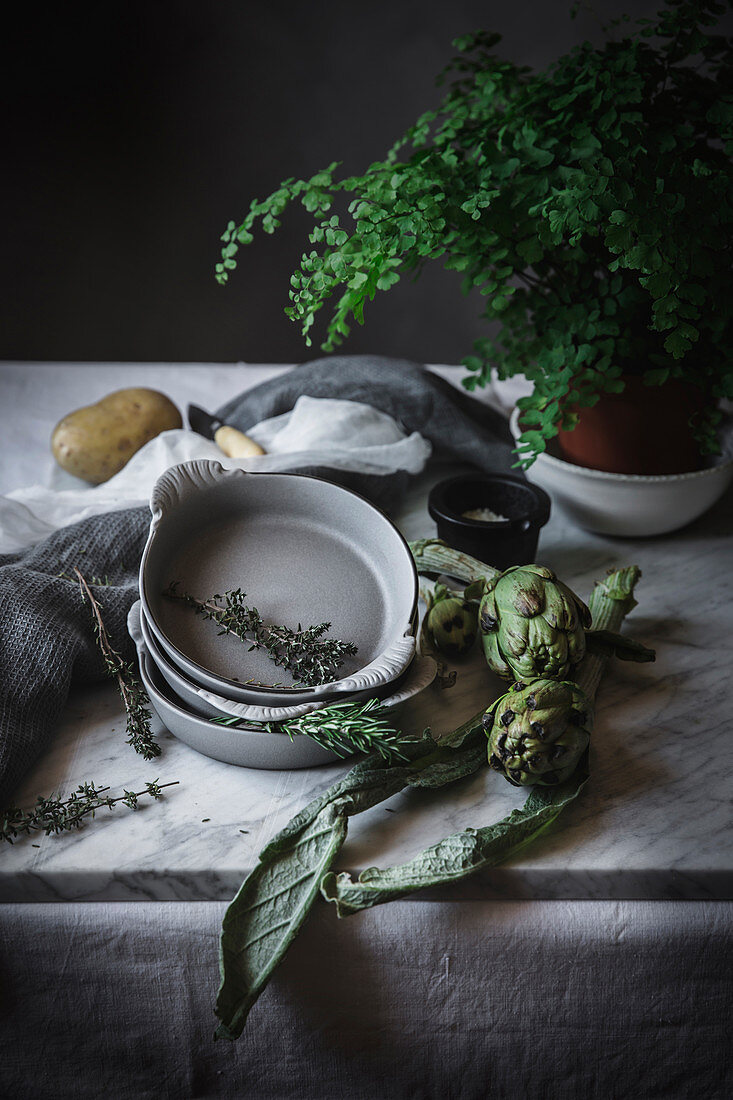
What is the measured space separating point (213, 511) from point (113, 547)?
0.15m

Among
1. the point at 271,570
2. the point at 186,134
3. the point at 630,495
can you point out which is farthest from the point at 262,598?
the point at 186,134

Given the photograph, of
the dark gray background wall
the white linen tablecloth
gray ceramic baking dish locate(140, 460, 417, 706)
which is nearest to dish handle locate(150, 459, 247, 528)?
gray ceramic baking dish locate(140, 460, 417, 706)

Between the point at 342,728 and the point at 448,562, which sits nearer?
the point at 342,728

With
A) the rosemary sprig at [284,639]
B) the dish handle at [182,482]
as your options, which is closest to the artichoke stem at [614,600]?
the rosemary sprig at [284,639]

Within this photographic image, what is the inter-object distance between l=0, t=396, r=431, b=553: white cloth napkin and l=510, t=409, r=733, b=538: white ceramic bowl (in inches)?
8.0

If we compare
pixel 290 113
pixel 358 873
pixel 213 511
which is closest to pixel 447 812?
pixel 358 873

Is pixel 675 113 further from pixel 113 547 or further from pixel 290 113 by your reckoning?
pixel 290 113

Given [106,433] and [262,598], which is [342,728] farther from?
[106,433]

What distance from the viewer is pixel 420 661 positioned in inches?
30.4

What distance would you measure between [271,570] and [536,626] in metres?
0.25

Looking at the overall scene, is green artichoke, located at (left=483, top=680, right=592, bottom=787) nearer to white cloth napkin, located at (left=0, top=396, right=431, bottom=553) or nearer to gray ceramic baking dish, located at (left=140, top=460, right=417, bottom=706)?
gray ceramic baking dish, located at (left=140, top=460, right=417, bottom=706)

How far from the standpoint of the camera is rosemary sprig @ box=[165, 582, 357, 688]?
0.74 m

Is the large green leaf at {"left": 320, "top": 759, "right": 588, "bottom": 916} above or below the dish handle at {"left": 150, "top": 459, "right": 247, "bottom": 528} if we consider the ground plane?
below

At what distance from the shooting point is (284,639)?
0.76 m
